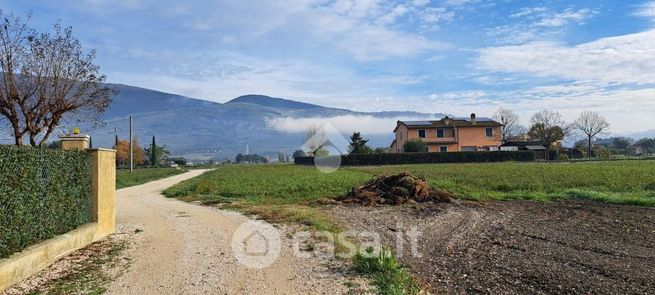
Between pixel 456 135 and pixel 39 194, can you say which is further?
pixel 456 135

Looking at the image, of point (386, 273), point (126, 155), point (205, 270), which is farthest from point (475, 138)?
point (205, 270)

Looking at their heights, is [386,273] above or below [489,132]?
below

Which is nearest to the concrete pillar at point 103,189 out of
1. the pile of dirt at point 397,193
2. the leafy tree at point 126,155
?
the pile of dirt at point 397,193

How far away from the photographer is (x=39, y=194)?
7766 millimetres

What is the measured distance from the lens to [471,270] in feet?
24.9

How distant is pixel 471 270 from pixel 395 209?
7790mm

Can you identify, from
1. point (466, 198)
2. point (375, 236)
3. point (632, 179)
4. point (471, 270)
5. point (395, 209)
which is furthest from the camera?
point (632, 179)

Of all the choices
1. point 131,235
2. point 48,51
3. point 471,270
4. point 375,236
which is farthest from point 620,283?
point 48,51

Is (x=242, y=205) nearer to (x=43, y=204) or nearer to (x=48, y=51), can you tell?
(x=48, y=51)

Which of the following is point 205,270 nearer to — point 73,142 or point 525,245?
point 73,142

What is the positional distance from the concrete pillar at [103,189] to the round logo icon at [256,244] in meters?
2.72

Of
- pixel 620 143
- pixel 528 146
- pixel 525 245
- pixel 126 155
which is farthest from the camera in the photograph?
pixel 620 143

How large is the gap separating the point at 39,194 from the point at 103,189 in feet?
10.4


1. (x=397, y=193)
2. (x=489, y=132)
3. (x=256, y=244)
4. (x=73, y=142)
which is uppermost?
(x=489, y=132)
